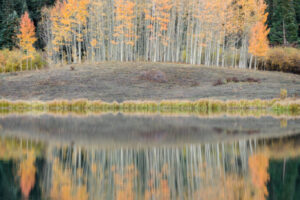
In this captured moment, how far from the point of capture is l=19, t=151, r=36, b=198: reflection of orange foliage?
7.59 m

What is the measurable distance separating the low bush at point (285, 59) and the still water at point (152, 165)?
46.7m

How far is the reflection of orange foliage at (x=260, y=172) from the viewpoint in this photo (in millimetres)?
7398

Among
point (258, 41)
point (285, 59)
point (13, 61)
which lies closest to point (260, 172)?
point (258, 41)

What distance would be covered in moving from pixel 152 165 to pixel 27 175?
3.00 metres

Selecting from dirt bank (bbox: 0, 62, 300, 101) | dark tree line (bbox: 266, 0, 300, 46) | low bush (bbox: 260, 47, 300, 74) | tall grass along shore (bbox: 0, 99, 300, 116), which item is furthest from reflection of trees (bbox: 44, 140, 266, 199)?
dark tree line (bbox: 266, 0, 300, 46)

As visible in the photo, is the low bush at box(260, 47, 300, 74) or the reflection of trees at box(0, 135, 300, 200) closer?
the reflection of trees at box(0, 135, 300, 200)

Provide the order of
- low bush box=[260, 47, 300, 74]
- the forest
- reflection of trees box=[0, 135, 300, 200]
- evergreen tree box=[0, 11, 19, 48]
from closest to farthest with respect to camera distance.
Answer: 1. reflection of trees box=[0, 135, 300, 200]
2. the forest
3. low bush box=[260, 47, 300, 74]
4. evergreen tree box=[0, 11, 19, 48]

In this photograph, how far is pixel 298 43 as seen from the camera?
73938mm

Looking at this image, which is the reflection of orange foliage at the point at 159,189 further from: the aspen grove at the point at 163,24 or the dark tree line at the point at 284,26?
the dark tree line at the point at 284,26

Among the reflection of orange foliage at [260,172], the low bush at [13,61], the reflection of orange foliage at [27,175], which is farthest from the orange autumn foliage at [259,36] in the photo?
the reflection of orange foliage at [27,175]

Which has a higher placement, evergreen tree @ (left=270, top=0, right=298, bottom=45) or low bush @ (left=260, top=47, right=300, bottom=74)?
evergreen tree @ (left=270, top=0, right=298, bottom=45)

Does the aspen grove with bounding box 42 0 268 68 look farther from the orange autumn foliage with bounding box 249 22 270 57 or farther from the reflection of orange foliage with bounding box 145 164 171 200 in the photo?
the reflection of orange foliage with bounding box 145 164 171 200

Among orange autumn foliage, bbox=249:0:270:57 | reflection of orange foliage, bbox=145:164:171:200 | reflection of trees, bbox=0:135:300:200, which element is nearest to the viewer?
reflection of orange foliage, bbox=145:164:171:200

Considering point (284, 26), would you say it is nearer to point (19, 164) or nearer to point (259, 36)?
point (259, 36)
